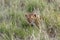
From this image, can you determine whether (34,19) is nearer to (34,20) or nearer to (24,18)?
(34,20)

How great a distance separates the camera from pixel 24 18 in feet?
11.0

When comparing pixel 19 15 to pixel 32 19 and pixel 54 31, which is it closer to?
pixel 32 19

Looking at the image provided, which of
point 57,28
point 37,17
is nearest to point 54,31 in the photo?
point 57,28

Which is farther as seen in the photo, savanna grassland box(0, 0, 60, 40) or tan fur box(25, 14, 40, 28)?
tan fur box(25, 14, 40, 28)

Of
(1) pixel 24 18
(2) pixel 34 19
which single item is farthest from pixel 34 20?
(1) pixel 24 18

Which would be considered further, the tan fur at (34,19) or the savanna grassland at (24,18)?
the tan fur at (34,19)

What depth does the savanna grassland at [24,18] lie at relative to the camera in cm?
309

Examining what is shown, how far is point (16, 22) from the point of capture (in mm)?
3324

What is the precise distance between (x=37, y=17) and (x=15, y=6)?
0.45 m

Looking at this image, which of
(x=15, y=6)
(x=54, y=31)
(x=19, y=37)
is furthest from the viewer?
(x=15, y=6)

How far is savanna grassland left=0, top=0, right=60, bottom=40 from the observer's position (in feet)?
10.1

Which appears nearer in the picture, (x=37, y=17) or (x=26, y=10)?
(x=37, y=17)

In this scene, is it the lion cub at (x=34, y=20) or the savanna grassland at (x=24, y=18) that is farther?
the lion cub at (x=34, y=20)

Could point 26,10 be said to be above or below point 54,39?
above
